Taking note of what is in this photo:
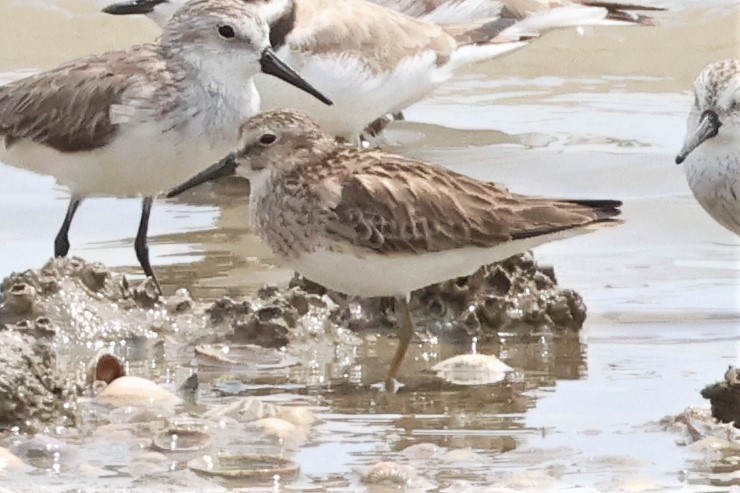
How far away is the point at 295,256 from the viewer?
17.3ft

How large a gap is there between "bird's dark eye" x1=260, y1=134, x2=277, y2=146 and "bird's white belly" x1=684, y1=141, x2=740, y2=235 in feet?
5.78

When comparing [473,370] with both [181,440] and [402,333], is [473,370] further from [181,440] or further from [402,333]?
[181,440]

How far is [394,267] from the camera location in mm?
5277

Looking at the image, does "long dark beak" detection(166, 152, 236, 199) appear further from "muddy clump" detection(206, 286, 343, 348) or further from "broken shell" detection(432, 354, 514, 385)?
"broken shell" detection(432, 354, 514, 385)

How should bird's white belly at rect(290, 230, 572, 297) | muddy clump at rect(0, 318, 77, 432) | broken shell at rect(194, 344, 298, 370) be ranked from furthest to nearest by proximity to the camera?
broken shell at rect(194, 344, 298, 370) < bird's white belly at rect(290, 230, 572, 297) < muddy clump at rect(0, 318, 77, 432)

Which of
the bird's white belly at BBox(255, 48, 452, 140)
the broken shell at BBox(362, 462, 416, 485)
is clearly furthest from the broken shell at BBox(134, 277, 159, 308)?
the bird's white belly at BBox(255, 48, 452, 140)

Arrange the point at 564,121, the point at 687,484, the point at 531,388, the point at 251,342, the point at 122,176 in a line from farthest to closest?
the point at 564,121 → the point at 122,176 → the point at 251,342 → the point at 531,388 → the point at 687,484

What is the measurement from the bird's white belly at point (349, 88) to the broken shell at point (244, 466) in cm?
388

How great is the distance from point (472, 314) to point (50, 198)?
2.85m

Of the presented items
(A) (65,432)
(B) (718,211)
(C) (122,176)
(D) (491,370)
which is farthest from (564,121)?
(A) (65,432)

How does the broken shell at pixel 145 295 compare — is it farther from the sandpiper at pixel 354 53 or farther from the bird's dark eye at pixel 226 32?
the sandpiper at pixel 354 53

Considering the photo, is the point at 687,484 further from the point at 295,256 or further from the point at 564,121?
the point at 564,121

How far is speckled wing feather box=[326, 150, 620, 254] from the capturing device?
526 centimetres

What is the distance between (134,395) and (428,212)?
1110 millimetres
